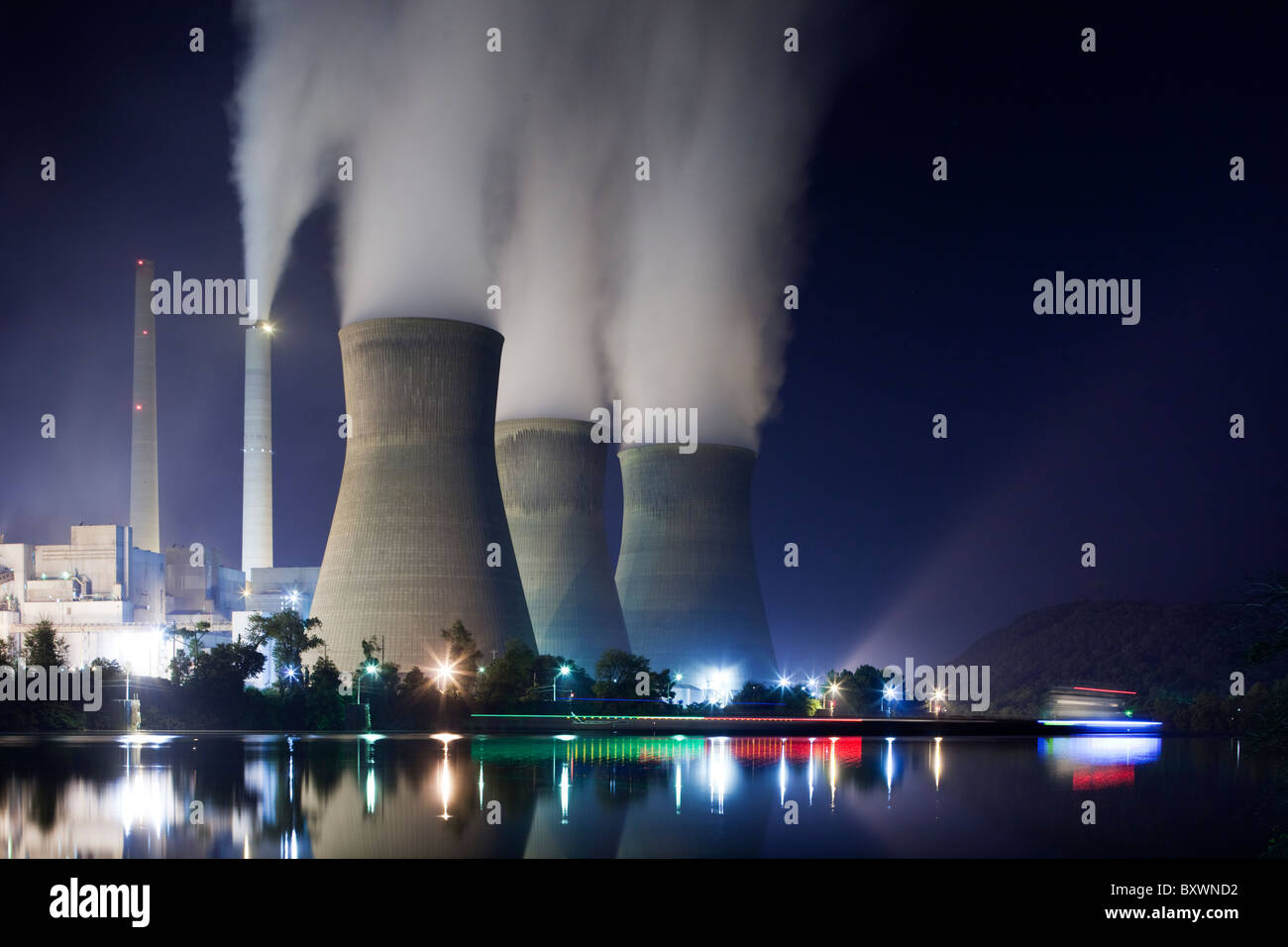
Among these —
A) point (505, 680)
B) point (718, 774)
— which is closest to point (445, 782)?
point (718, 774)

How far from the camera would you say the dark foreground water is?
38.9 feet

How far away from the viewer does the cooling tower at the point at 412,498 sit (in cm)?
3453

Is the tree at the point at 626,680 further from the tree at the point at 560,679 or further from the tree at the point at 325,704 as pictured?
the tree at the point at 325,704

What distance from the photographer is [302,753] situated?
75.4 ft

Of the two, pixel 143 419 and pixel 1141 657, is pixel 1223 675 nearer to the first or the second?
pixel 1141 657

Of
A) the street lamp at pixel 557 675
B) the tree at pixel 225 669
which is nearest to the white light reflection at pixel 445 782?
the tree at pixel 225 669

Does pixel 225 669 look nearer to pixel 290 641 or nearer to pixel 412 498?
pixel 290 641

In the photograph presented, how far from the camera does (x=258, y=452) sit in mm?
62375

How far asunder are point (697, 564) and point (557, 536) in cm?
545

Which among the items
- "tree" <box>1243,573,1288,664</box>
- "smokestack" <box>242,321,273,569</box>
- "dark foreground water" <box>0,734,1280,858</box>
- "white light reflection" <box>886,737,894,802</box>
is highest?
"smokestack" <box>242,321,273,569</box>

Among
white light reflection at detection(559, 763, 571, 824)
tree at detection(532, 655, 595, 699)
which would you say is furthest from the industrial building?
white light reflection at detection(559, 763, 571, 824)

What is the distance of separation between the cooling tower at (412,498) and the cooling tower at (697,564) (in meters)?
11.9

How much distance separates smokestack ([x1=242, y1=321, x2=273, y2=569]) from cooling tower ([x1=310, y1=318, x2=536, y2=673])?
2825 cm

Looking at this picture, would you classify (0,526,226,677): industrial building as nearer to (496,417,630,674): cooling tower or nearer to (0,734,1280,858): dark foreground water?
(496,417,630,674): cooling tower
